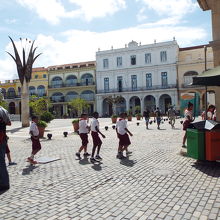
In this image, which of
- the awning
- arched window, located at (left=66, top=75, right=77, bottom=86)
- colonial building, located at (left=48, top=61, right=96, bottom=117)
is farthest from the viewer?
arched window, located at (left=66, top=75, right=77, bottom=86)

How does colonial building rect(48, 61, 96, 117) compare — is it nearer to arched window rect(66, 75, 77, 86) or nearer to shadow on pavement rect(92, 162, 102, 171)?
arched window rect(66, 75, 77, 86)

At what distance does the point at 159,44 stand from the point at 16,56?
27.4 m

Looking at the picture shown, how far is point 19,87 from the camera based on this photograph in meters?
54.2

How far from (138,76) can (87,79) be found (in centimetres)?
1004

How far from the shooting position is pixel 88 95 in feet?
158

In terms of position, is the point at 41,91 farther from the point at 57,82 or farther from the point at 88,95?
the point at 88,95

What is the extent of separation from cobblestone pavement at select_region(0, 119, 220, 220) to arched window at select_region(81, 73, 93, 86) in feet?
136

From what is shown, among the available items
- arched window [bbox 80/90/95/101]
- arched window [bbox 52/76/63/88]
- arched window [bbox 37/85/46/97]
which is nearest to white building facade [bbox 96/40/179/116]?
arched window [bbox 80/90/95/101]

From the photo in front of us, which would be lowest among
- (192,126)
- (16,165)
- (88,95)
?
(16,165)

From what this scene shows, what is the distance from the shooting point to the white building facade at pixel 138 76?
4231 centimetres

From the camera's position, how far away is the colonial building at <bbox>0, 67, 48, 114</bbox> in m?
51.7

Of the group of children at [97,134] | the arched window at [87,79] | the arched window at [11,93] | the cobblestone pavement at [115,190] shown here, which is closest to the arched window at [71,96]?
the arched window at [87,79]

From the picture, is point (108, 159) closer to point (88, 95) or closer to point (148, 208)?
point (148, 208)

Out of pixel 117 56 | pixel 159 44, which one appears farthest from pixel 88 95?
pixel 159 44
